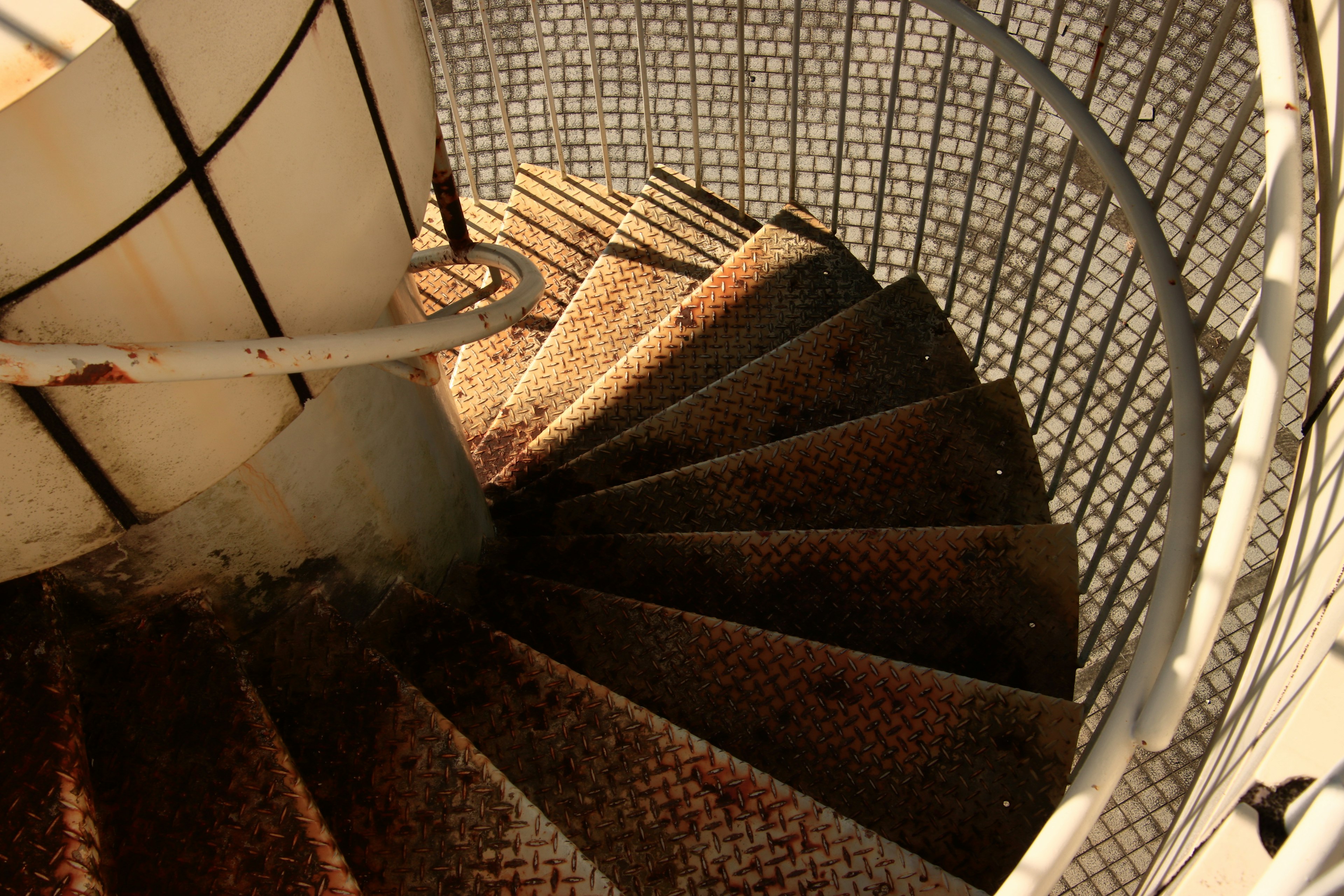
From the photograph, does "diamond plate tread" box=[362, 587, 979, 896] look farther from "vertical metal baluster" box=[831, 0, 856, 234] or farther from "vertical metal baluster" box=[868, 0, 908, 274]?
"vertical metal baluster" box=[831, 0, 856, 234]

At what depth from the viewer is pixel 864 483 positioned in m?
3.64

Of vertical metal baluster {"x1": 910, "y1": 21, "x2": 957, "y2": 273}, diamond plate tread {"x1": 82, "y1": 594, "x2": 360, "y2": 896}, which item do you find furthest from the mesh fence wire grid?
diamond plate tread {"x1": 82, "y1": 594, "x2": 360, "y2": 896}

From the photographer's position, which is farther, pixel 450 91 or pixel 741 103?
pixel 450 91

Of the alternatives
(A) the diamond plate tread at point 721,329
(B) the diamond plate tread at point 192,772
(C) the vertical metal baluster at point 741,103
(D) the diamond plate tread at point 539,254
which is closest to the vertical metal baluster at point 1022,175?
(A) the diamond plate tread at point 721,329

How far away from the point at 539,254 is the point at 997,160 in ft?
10.5

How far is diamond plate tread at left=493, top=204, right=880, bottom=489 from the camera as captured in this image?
13.5 ft

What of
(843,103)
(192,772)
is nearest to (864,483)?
(843,103)

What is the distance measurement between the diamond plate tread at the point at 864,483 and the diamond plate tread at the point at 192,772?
5.19 feet

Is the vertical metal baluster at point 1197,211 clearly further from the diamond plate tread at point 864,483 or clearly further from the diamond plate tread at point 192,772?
the diamond plate tread at point 192,772

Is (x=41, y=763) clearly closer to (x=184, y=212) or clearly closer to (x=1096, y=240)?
(x=184, y=212)

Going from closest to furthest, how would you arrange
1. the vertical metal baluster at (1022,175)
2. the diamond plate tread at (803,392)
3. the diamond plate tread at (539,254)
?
the vertical metal baluster at (1022,175), the diamond plate tread at (803,392), the diamond plate tread at (539,254)

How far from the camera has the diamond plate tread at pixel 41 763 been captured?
1.83 m

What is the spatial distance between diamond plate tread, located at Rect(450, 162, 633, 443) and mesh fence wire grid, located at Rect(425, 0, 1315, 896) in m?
0.51

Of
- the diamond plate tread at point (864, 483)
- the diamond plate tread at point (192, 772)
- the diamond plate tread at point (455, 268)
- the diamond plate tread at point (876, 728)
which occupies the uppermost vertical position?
the diamond plate tread at point (455, 268)
